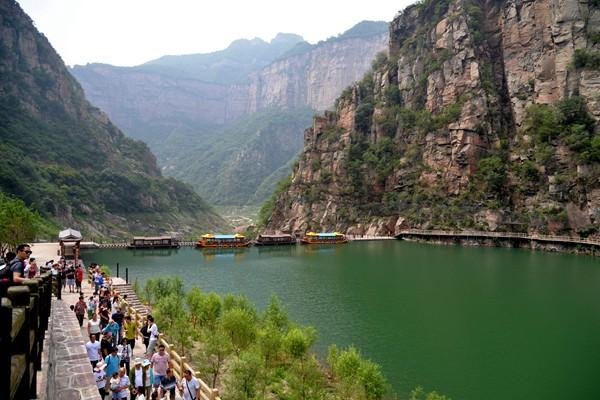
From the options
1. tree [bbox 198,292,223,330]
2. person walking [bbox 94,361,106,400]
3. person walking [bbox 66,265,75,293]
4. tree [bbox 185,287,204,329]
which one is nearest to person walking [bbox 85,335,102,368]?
person walking [bbox 94,361,106,400]

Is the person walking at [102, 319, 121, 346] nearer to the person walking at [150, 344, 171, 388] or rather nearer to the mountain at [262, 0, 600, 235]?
the person walking at [150, 344, 171, 388]

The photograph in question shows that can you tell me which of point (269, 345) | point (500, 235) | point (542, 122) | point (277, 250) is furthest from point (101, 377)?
point (542, 122)

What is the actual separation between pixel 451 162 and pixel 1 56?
117m

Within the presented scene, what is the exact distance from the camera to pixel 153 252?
8762 centimetres

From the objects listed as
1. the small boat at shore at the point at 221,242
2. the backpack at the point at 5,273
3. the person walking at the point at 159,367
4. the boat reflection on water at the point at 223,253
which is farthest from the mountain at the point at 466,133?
the backpack at the point at 5,273

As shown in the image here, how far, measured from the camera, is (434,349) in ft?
93.5

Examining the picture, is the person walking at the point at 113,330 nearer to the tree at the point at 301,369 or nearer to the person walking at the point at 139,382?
the person walking at the point at 139,382

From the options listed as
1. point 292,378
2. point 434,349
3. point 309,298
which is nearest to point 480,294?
point 309,298

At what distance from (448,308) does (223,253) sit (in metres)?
55.4

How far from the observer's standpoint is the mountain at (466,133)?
88688mm

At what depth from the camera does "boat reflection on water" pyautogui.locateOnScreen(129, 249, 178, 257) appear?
3295 inches

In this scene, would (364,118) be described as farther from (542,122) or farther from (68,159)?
(68,159)

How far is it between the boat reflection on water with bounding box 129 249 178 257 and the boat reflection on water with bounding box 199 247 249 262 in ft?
17.9

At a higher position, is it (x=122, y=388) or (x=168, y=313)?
(x=122, y=388)
